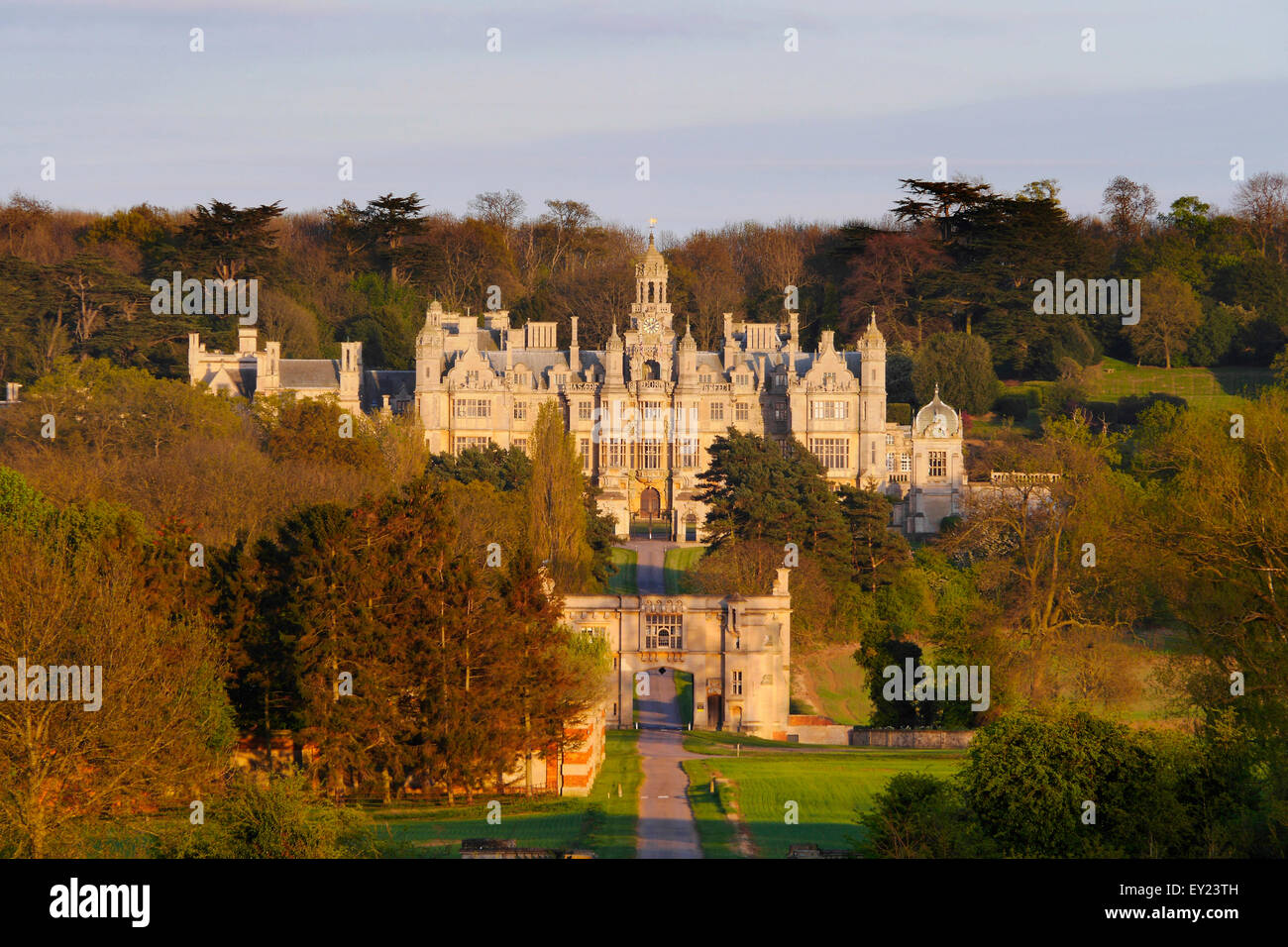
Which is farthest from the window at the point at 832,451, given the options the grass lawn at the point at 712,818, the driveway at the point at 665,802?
the grass lawn at the point at 712,818

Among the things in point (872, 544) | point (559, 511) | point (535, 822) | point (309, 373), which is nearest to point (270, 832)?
point (535, 822)

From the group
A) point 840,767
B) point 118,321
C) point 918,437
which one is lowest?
point 840,767

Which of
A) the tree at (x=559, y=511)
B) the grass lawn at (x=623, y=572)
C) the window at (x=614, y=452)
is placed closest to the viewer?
the tree at (x=559, y=511)

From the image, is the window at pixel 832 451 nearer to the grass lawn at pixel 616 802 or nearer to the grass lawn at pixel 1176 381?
the grass lawn at pixel 1176 381
